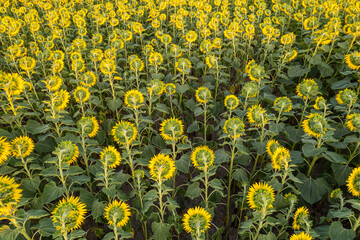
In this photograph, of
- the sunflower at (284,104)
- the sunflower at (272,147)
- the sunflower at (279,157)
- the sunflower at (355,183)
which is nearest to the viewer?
the sunflower at (355,183)

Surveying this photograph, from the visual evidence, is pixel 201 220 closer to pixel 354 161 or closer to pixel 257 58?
pixel 354 161

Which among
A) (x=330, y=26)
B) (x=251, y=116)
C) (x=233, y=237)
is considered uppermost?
(x=330, y=26)

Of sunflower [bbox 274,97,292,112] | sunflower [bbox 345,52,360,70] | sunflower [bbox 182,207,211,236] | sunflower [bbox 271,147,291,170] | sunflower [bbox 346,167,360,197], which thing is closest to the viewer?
sunflower [bbox 182,207,211,236]

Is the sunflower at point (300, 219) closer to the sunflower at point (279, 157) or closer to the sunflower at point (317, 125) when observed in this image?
the sunflower at point (279, 157)

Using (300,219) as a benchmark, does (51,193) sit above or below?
above

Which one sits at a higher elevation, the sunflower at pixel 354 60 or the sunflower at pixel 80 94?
the sunflower at pixel 354 60

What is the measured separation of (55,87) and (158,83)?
124cm

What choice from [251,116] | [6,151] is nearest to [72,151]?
[6,151]

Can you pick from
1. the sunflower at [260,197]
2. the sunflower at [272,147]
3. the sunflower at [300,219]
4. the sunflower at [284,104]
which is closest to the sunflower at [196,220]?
the sunflower at [260,197]

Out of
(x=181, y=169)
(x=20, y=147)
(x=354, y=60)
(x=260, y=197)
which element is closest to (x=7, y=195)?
(x=20, y=147)

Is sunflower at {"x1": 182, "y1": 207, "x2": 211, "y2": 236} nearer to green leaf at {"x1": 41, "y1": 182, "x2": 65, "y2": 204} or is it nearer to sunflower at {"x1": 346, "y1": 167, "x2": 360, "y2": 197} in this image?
green leaf at {"x1": 41, "y1": 182, "x2": 65, "y2": 204}

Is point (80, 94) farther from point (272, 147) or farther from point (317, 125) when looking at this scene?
point (317, 125)

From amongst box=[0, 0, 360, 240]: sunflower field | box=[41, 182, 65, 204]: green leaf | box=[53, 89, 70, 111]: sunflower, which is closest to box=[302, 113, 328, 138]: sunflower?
box=[0, 0, 360, 240]: sunflower field

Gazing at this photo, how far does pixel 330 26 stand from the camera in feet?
12.3
